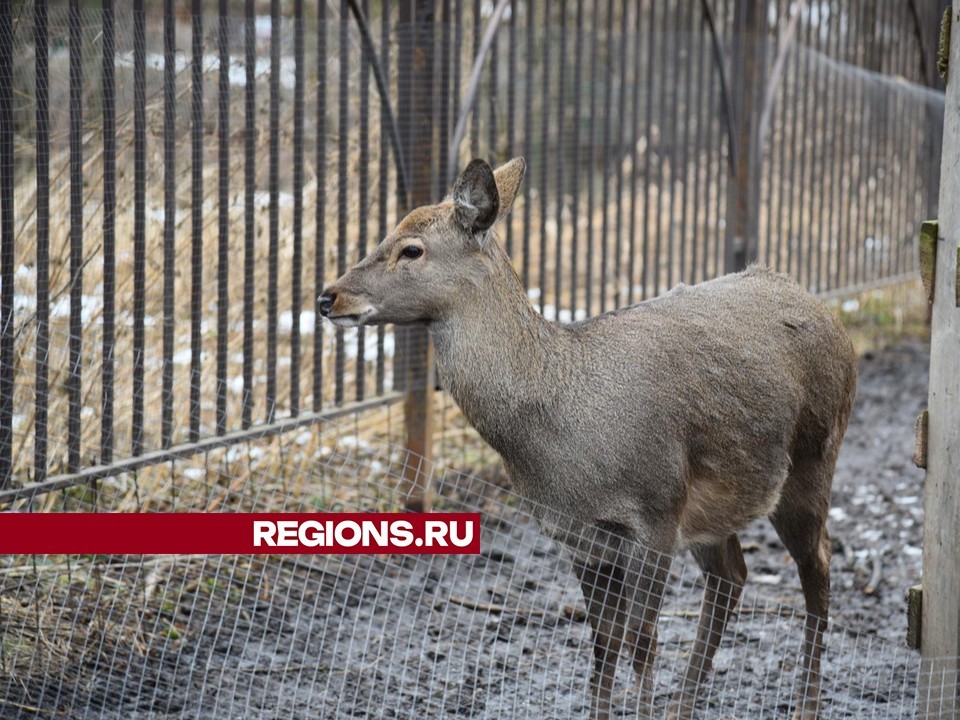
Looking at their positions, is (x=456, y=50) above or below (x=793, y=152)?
above

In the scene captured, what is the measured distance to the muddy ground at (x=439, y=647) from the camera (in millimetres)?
4883

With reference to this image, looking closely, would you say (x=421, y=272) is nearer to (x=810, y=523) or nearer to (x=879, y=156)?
(x=810, y=523)

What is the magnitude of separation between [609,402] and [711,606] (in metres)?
1.21

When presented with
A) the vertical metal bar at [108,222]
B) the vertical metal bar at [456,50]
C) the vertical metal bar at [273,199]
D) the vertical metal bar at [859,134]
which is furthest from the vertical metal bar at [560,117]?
the vertical metal bar at [859,134]

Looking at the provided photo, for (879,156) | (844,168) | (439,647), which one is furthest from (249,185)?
(879,156)

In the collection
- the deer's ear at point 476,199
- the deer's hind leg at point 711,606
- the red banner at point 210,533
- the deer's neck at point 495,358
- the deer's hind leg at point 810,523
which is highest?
the deer's ear at point 476,199

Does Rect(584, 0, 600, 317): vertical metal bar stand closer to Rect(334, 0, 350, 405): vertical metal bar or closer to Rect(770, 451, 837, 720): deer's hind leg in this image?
Rect(334, 0, 350, 405): vertical metal bar

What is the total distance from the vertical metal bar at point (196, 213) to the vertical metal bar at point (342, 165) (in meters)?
0.84

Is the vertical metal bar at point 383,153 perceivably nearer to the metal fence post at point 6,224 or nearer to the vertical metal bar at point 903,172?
the metal fence post at point 6,224

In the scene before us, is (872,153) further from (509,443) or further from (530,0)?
(509,443)

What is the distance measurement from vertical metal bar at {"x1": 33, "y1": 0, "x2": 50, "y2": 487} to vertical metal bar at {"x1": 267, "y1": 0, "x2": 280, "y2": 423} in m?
1.24

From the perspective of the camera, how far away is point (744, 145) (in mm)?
8742

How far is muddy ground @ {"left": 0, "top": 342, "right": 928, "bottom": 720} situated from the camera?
192 inches

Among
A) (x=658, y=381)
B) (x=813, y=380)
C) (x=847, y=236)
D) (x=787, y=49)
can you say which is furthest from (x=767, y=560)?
(x=847, y=236)
